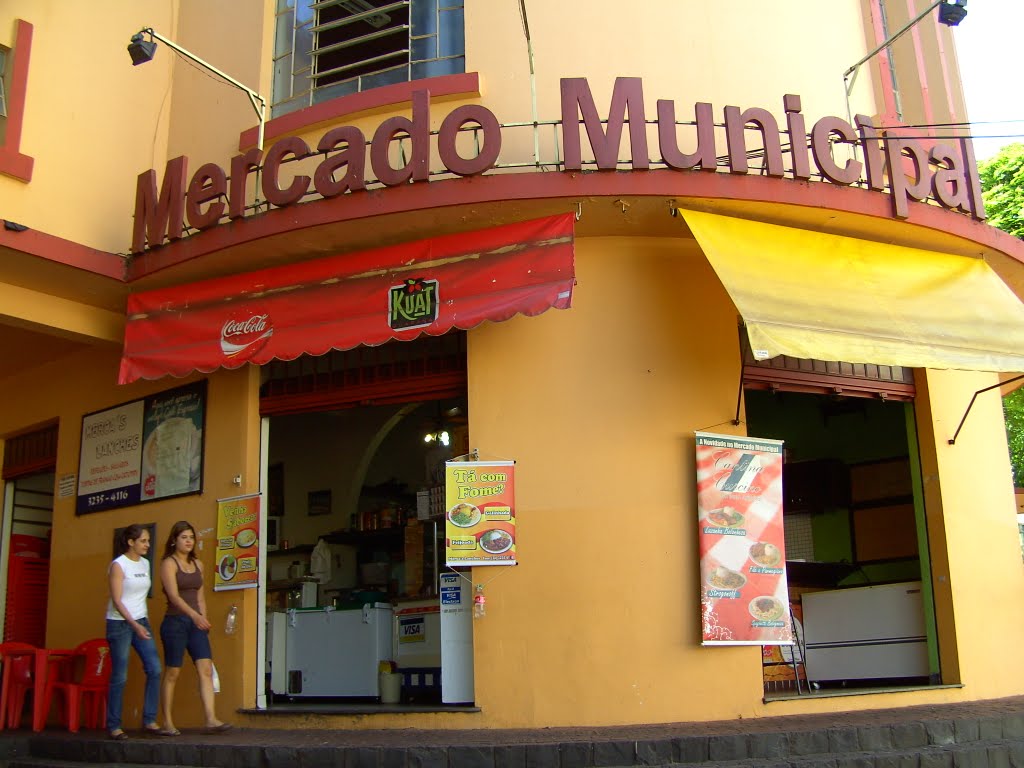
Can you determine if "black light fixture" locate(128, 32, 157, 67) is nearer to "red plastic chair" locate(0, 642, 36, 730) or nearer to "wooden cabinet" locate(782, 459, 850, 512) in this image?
"red plastic chair" locate(0, 642, 36, 730)

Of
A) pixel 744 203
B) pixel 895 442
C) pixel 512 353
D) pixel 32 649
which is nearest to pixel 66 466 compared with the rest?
pixel 32 649

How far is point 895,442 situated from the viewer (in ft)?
34.8

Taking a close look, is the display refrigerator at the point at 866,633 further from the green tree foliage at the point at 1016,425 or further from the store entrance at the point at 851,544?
the green tree foliage at the point at 1016,425

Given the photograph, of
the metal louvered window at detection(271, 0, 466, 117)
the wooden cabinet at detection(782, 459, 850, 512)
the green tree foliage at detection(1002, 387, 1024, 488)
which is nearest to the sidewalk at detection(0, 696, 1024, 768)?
the wooden cabinet at detection(782, 459, 850, 512)

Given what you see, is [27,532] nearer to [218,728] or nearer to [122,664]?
[122,664]

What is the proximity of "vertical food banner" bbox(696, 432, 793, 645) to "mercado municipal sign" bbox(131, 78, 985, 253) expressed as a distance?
2158 millimetres

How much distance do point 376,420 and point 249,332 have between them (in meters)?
3.77

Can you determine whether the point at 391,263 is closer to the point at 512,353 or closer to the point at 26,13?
the point at 512,353

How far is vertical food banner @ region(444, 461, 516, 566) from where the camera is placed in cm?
751

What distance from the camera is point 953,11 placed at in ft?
25.1

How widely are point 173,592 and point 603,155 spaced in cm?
449

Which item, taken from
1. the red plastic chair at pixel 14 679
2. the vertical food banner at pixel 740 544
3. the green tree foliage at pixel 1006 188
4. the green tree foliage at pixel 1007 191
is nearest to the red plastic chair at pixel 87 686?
the red plastic chair at pixel 14 679

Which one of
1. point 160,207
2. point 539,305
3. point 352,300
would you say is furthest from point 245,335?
point 539,305

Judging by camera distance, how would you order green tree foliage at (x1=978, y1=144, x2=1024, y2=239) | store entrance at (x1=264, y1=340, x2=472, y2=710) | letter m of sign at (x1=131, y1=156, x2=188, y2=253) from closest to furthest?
1. letter m of sign at (x1=131, y1=156, x2=188, y2=253)
2. store entrance at (x1=264, y1=340, x2=472, y2=710)
3. green tree foliage at (x1=978, y1=144, x2=1024, y2=239)
